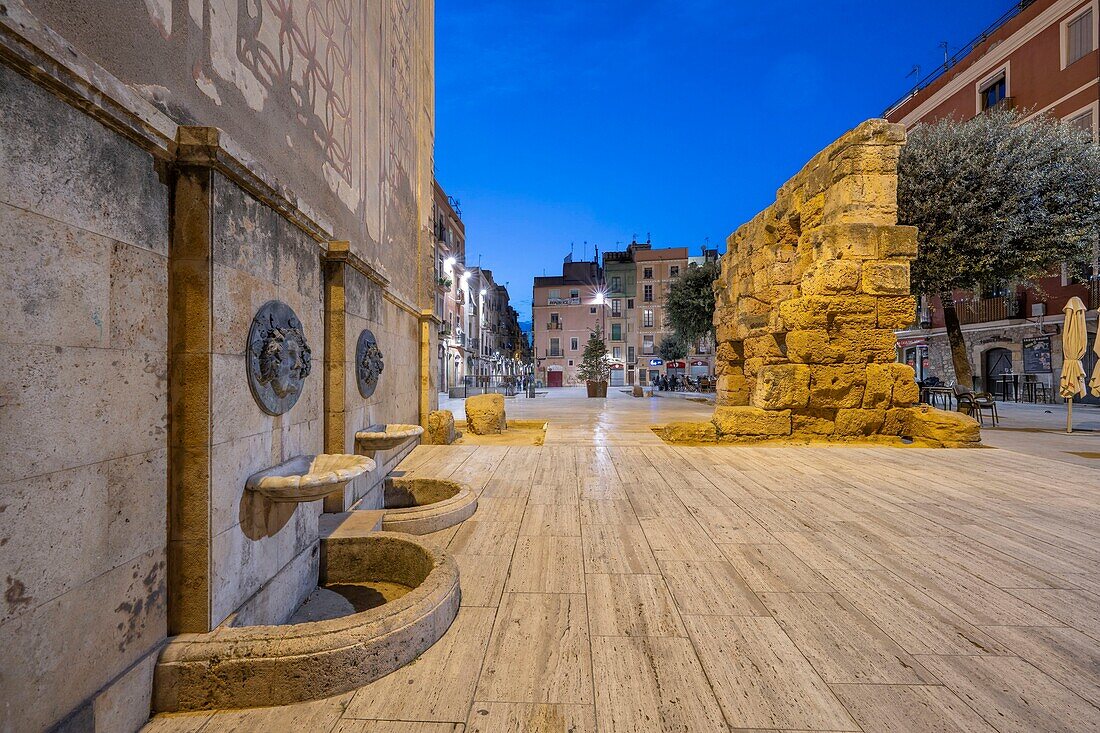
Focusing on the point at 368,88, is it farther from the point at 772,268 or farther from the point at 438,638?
the point at 772,268

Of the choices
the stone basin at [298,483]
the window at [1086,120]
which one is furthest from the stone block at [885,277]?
the window at [1086,120]

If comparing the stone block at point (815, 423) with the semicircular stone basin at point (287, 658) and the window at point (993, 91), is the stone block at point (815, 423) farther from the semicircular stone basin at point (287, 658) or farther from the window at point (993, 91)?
the window at point (993, 91)

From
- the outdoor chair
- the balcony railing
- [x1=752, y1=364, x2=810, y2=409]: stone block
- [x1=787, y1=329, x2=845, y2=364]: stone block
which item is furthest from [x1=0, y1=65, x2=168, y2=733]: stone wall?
the balcony railing

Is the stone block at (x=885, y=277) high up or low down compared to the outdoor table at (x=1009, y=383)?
up

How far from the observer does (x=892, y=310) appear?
586 centimetres

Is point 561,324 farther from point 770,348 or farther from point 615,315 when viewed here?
point 770,348

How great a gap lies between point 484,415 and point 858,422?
5660mm

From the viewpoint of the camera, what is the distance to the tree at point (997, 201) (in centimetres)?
909

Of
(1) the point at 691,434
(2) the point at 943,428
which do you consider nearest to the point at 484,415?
(1) the point at 691,434

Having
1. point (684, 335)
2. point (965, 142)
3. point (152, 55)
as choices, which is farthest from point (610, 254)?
point (152, 55)

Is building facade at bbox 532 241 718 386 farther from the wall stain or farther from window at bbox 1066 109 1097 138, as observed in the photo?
the wall stain

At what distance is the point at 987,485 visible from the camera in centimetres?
380

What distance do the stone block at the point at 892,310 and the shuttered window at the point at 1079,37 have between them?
51.7ft

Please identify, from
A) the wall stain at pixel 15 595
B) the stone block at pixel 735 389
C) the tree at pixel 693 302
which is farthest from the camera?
the tree at pixel 693 302
